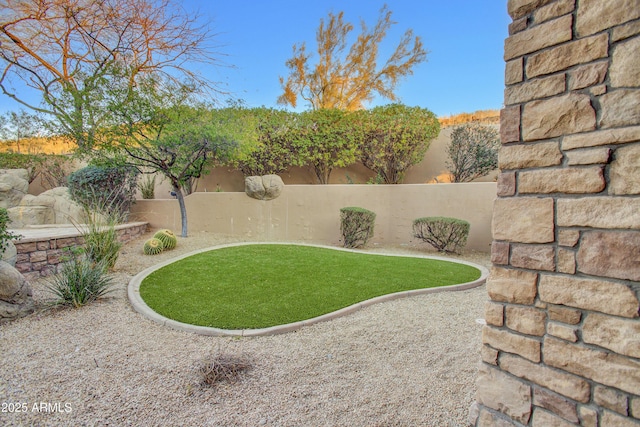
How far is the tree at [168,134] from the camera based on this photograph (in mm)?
6070

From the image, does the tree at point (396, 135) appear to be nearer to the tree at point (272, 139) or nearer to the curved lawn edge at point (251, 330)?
the tree at point (272, 139)

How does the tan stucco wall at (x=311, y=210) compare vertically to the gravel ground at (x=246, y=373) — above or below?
above

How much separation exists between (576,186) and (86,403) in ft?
9.77

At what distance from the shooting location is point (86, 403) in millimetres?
2000

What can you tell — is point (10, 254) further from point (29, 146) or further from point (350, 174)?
point (29, 146)

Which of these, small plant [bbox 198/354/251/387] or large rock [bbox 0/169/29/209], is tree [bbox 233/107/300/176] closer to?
small plant [bbox 198/354/251/387]

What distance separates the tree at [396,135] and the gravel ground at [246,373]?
5.80 meters

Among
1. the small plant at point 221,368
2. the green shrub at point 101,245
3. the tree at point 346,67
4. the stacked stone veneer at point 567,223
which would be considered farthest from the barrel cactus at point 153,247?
the tree at point 346,67

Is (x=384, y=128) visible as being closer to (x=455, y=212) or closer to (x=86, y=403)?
(x=455, y=212)

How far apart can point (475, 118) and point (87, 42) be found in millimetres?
12243

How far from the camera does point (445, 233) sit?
6.55 metres

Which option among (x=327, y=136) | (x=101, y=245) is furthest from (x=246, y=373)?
(x=327, y=136)

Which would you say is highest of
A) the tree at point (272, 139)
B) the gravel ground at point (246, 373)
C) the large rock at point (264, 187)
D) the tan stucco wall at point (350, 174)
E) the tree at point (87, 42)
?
the tree at point (87, 42)

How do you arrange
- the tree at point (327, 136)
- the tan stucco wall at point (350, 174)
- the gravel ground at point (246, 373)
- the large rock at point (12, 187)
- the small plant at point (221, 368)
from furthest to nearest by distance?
the large rock at point (12, 187), the tan stucco wall at point (350, 174), the tree at point (327, 136), the small plant at point (221, 368), the gravel ground at point (246, 373)
